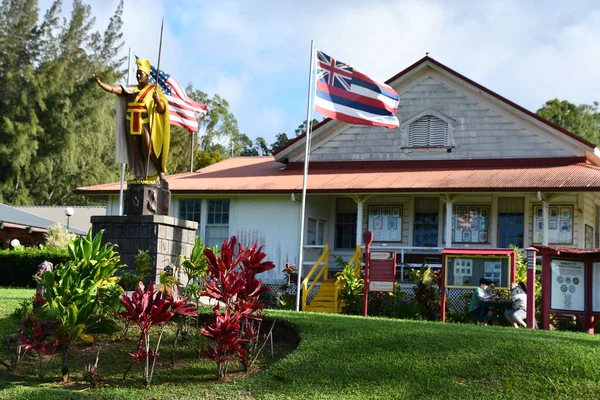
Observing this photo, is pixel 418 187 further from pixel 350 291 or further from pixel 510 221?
pixel 350 291

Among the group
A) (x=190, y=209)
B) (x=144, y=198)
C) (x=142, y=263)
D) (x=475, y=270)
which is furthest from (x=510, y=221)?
(x=142, y=263)

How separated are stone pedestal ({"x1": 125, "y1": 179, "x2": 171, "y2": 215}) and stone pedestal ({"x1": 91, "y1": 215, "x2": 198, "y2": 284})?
36 cm

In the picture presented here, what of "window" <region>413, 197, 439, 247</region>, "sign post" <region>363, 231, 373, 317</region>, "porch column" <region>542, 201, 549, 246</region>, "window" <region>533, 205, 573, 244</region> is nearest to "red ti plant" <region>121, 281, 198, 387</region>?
"sign post" <region>363, 231, 373, 317</region>

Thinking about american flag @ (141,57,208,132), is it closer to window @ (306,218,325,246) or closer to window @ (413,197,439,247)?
window @ (306,218,325,246)

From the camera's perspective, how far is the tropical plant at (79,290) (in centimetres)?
986

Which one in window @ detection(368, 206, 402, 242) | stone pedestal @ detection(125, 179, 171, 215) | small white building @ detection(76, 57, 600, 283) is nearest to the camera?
stone pedestal @ detection(125, 179, 171, 215)

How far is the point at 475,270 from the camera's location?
17141mm

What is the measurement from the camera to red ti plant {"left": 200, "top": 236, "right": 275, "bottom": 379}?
31.3ft

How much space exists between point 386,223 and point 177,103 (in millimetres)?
6729

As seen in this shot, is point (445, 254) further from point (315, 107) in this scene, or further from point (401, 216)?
point (401, 216)

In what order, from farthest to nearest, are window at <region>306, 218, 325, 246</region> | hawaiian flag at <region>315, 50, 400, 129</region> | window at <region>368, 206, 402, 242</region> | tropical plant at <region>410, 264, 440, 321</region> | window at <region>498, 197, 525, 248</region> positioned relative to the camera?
window at <region>368, 206, 402, 242</region> → window at <region>306, 218, 325, 246</region> → window at <region>498, 197, 525, 248</region> → hawaiian flag at <region>315, 50, 400, 129</region> → tropical plant at <region>410, 264, 440, 321</region>

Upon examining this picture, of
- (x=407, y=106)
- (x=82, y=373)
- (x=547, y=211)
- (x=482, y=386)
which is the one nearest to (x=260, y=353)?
(x=82, y=373)

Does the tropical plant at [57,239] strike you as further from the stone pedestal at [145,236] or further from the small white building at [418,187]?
the stone pedestal at [145,236]

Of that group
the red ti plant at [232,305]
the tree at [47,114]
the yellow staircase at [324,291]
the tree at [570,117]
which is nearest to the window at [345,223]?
the yellow staircase at [324,291]
